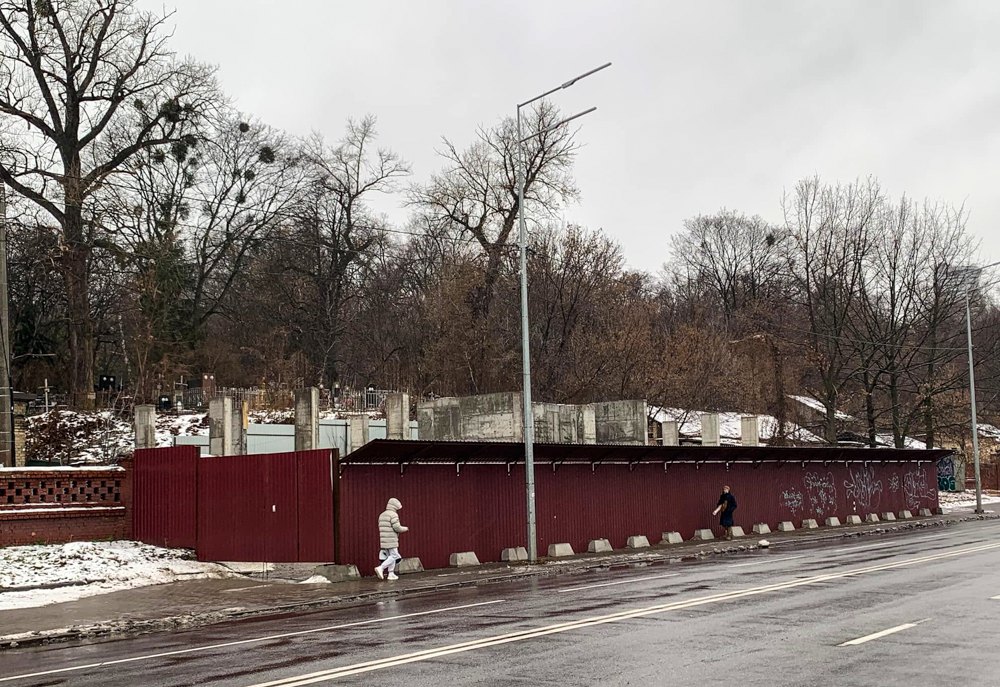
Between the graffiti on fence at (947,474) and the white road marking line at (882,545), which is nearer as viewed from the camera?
the white road marking line at (882,545)

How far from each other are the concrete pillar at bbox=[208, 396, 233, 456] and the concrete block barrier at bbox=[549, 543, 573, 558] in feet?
27.9

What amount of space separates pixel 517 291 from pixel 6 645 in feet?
119

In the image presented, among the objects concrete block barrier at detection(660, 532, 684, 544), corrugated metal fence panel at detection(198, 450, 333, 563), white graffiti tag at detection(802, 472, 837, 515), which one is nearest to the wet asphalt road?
corrugated metal fence panel at detection(198, 450, 333, 563)

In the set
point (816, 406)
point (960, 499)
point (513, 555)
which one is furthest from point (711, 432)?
point (816, 406)

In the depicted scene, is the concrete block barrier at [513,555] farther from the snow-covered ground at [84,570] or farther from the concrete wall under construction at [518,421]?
the snow-covered ground at [84,570]

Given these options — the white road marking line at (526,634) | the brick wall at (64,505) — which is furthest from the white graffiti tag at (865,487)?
the brick wall at (64,505)

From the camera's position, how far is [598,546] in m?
26.2

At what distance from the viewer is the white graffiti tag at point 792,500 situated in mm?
34938

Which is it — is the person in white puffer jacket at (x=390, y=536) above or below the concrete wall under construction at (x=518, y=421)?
below

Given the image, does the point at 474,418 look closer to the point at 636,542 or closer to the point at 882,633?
the point at 636,542

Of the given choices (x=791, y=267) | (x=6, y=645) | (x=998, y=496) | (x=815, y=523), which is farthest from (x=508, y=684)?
(x=998, y=496)

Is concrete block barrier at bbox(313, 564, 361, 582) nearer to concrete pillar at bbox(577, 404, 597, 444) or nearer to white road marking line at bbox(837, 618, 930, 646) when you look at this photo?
concrete pillar at bbox(577, 404, 597, 444)

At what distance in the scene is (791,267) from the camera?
55.8 metres

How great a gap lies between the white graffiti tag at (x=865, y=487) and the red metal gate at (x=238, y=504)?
1025 inches
